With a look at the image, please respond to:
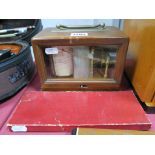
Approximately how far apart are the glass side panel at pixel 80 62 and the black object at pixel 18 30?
0.20m

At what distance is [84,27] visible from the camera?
0.48 metres

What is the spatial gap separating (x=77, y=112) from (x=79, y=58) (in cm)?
15

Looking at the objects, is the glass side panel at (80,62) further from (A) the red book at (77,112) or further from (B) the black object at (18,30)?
(B) the black object at (18,30)

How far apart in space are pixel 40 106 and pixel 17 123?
0.22 feet

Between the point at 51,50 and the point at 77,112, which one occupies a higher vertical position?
the point at 51,50

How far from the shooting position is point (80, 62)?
0.47 meters

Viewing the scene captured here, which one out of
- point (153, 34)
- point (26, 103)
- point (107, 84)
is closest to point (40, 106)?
point (26, 103)

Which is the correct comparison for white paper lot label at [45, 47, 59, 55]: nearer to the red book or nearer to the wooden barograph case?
the wooden barograph case

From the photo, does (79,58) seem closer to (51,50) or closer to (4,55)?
(51,50)

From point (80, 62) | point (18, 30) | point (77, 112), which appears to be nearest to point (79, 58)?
point (80, 62)

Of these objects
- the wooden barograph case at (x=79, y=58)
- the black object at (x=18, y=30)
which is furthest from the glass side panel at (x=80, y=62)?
the black object at (x=18, y=30)

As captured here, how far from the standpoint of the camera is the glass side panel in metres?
0.44
